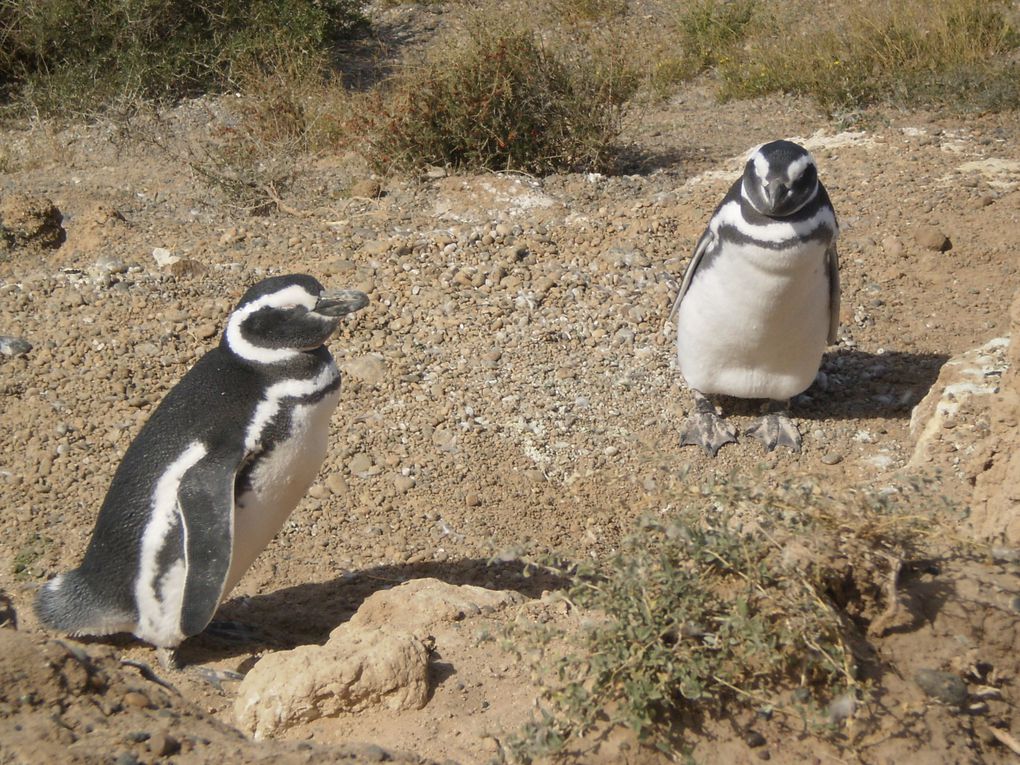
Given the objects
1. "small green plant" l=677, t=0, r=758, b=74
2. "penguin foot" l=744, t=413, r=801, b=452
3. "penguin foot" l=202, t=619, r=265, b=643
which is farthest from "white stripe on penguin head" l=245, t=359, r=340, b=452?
"small green plant" l=677, t=0, r=758, b=74

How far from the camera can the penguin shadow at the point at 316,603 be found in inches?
131

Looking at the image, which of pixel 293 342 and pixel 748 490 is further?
pixel 293 342

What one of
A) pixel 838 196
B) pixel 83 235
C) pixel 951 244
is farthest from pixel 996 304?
pixel 83 235

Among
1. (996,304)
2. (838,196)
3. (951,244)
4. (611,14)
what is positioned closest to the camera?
(996,304)

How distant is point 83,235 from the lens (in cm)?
581

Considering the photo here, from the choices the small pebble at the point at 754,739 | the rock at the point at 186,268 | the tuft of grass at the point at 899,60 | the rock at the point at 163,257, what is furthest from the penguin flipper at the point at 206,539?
the tuft of grass at the point at 899,60

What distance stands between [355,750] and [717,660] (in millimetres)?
708

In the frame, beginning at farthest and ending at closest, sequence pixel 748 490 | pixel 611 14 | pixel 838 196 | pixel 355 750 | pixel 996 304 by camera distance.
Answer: pixel 611 14, pixel 838 196, pixel 996 304, pixel 748 490, pixel 355 750

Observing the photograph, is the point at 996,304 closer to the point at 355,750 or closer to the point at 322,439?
the point at 322,439

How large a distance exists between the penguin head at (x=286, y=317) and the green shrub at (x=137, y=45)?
5980 millimetres

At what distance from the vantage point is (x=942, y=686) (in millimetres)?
2061

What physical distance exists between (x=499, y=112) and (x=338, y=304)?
366 cm


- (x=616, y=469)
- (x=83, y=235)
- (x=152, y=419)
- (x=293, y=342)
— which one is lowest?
(x=616, y=469)

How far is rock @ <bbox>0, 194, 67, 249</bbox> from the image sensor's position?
5691 millimetres
